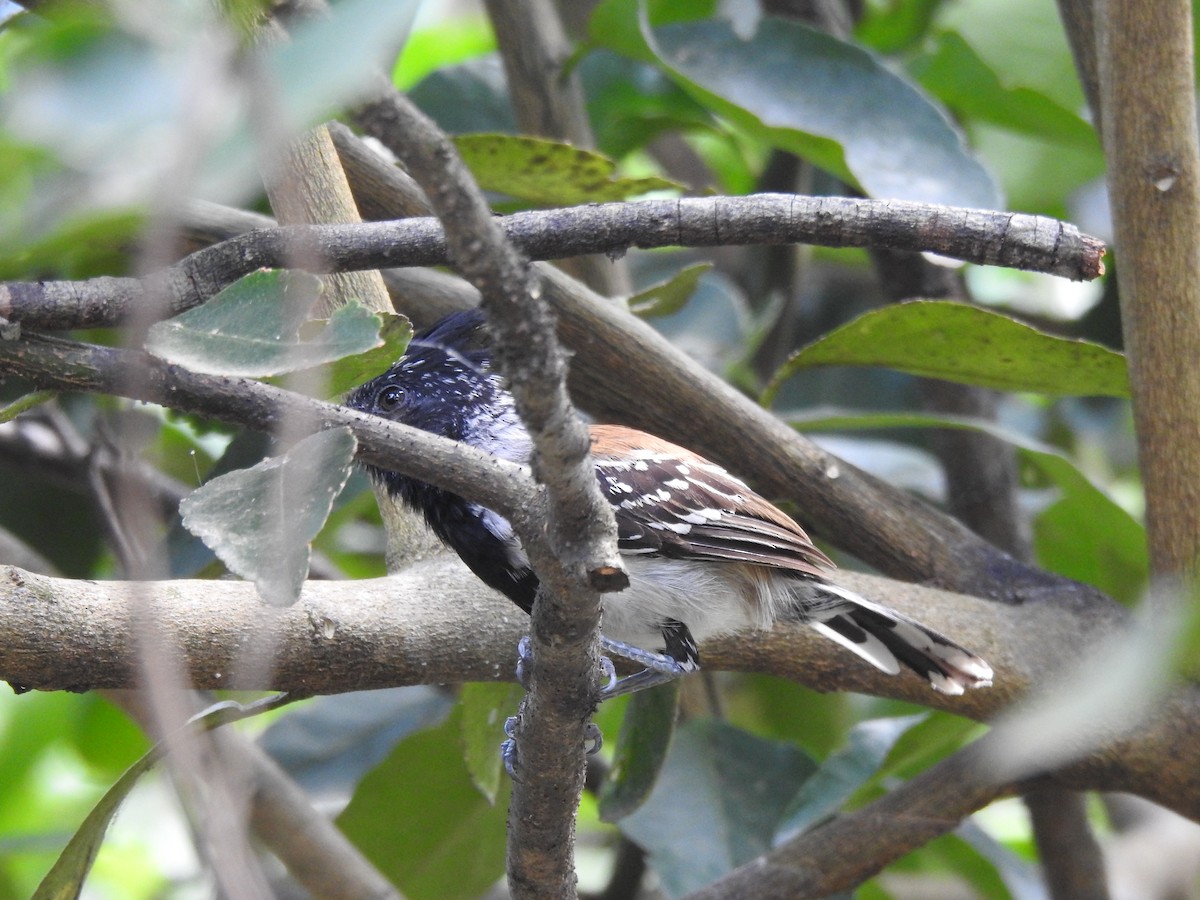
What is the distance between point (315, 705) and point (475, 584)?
1.41m

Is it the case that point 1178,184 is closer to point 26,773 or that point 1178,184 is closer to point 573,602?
point 573,602

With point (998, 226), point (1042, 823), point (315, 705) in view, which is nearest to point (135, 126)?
point (998, 226)

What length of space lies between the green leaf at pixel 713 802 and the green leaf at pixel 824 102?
1.38m

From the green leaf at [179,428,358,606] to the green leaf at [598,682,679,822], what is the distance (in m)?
1.46

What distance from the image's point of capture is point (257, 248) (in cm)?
173

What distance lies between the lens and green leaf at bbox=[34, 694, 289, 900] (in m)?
1.84

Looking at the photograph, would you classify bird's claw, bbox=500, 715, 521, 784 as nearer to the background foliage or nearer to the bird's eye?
the background foliage

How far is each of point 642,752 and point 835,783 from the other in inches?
17.3

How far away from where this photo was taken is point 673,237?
Result: 1508 millimetres

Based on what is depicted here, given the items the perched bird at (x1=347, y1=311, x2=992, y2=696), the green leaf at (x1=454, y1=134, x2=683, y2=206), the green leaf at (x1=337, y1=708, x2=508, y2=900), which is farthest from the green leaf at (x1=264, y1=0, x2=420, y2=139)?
the green leaf at (x1=337, y1=708, x2=508, y2=900)

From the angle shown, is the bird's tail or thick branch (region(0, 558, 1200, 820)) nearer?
thick branch (region(0, 558, 1200, 820))

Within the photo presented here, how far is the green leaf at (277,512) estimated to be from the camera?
1.16 meters

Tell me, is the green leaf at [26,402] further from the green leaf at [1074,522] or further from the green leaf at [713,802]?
the green leaf at [1074,522]

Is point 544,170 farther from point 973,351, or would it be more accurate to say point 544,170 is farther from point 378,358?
point 378,358
